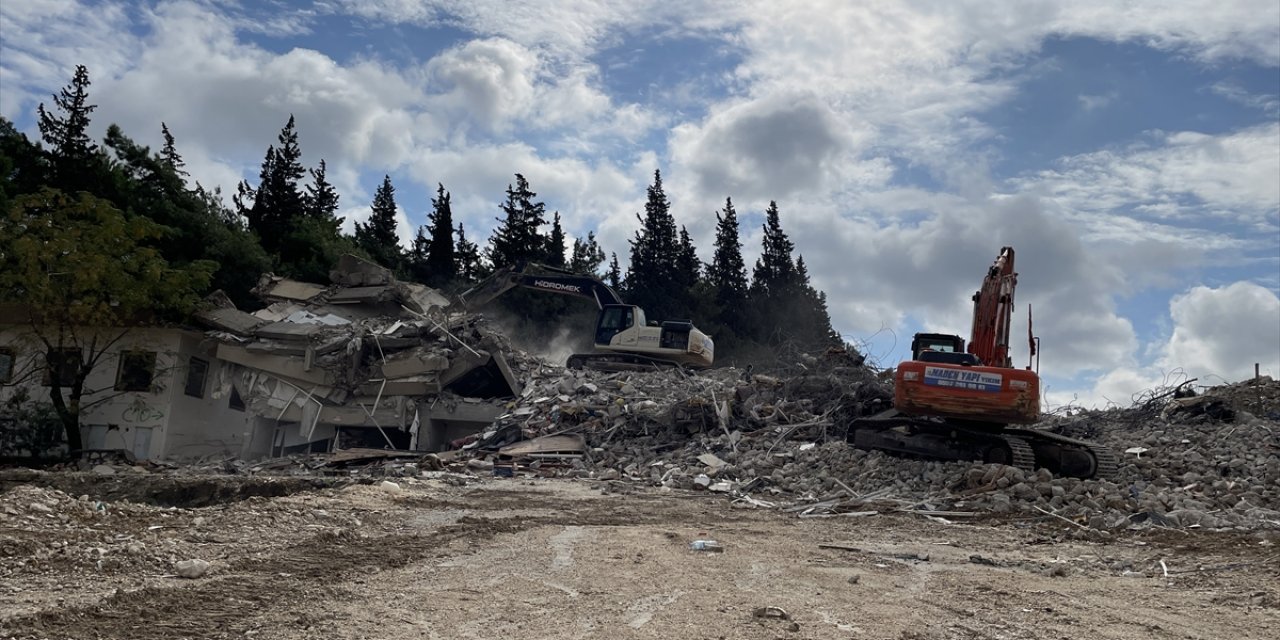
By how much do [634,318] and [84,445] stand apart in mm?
13590

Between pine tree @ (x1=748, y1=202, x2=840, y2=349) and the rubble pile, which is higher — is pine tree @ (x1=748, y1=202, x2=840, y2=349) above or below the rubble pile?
above

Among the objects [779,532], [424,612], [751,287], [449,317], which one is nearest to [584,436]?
[449,317]

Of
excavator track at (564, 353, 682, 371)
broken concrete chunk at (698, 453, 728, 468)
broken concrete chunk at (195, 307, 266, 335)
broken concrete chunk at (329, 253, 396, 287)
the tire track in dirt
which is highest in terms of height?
broken concrete chunk at (329, 253, 396, 287)

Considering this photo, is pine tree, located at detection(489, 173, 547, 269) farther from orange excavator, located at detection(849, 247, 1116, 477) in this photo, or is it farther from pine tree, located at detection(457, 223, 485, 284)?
orange excavator, located at detection(849, 247, 1116, 477)

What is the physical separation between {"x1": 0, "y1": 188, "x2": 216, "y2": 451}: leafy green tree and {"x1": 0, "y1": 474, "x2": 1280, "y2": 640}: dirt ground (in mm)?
16084

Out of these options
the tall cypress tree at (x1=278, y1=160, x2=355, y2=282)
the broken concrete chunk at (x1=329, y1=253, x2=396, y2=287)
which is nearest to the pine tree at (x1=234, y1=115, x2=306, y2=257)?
the tall cypress tree at (x1=278, y1=160, x2=355, y2=282)

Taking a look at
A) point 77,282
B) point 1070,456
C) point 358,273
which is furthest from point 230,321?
point 1070,456

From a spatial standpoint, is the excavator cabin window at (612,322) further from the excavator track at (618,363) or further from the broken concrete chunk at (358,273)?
the broken concrete chunk at (358,273)

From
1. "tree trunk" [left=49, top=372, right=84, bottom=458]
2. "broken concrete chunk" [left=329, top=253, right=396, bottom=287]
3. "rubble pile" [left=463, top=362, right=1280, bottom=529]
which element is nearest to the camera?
"rubble pile" [left=463, top=362, right=1280, bottom=529]

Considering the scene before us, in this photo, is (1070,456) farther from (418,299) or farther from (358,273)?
(358,273)

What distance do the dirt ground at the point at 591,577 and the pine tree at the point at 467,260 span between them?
39.6m

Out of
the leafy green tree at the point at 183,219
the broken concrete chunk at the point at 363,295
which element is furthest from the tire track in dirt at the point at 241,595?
the leafy green tree at the point at 183,219

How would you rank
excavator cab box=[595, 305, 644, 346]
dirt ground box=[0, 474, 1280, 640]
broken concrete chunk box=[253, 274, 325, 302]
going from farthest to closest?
1. broken concrete chunk box=[253, 274, 325, 302]
2. excavator cab box=[595, 305, 644, 346]
3. dirt ground box=[0, 474, 1280, 640]

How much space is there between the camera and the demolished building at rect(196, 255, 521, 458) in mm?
23172
